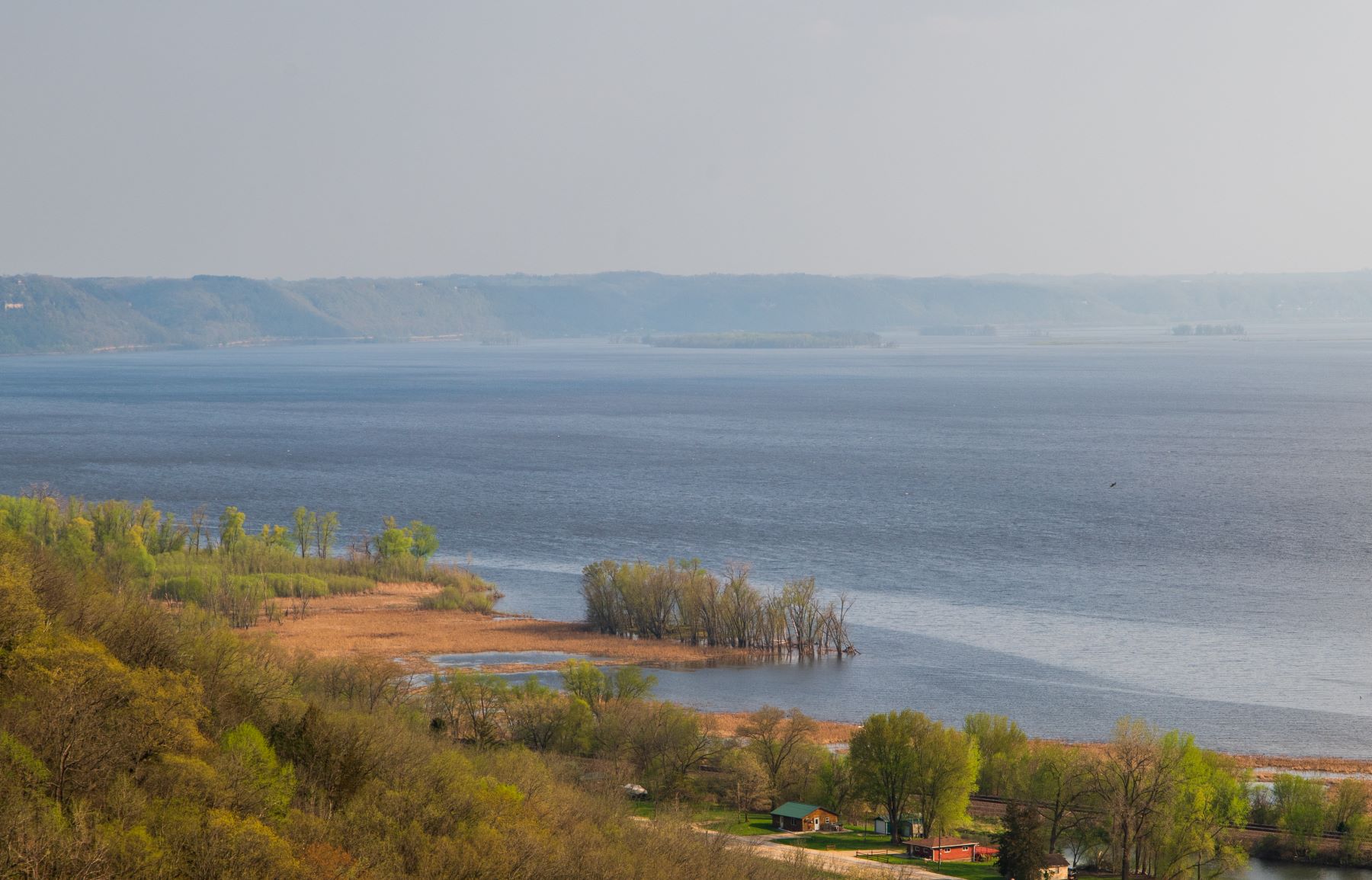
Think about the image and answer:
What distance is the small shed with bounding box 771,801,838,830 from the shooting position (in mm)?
40531

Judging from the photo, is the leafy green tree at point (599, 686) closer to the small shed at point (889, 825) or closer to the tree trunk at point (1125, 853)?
the small shed at point (889, 825)

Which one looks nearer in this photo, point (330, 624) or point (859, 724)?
point (859, 724)

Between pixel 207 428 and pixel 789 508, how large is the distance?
86557mm

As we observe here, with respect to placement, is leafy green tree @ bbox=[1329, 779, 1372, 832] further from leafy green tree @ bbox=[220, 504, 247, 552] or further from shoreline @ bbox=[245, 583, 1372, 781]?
leafy green tree @ bbox=[220, 504, 247, 552]

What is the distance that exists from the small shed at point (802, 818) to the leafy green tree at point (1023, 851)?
6.28 metres

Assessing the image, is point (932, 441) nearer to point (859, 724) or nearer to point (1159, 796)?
point (859, 724)

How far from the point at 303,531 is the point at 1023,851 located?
52119 millimetres

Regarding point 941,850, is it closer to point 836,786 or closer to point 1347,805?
point 836,786

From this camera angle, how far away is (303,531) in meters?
78.2

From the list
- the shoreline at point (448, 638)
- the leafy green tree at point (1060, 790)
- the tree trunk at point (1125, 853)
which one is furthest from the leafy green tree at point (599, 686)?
the tree trunk at point (1125, 853)

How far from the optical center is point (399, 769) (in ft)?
104

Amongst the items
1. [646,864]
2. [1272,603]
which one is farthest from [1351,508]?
[646,864]

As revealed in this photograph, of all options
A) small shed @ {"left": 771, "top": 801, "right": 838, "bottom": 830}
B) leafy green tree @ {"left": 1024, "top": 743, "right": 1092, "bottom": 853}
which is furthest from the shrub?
leafy green tree @ {"left": 1024, "top": 743, "right": 1092, "bottom": 853}

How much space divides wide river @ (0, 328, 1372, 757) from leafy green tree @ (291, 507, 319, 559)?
6579mm
